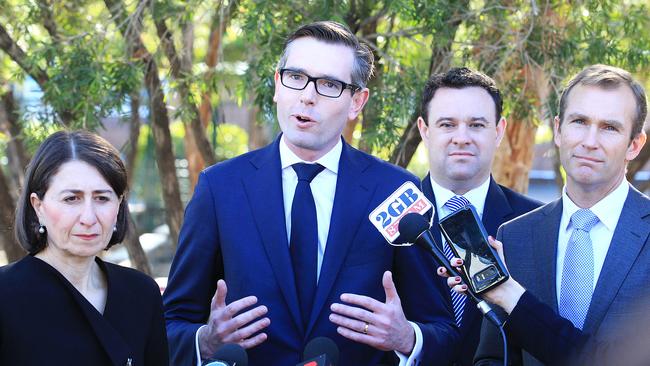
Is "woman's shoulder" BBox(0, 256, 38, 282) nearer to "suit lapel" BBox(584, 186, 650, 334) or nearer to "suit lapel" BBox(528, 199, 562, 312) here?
"suit lapel" BBox(528, 199, 562, 312)

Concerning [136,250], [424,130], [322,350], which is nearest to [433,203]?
[424,130]

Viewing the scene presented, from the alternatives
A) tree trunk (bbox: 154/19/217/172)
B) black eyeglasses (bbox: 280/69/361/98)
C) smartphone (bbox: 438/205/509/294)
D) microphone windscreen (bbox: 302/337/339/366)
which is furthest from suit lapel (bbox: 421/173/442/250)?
tree trunk (bbox: 154/19/217/172)

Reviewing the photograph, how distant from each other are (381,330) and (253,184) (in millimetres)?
784

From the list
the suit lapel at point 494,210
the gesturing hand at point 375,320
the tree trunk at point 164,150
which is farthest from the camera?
the tree trunk at point 164,150

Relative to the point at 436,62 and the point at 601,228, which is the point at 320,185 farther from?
the point at 436,62

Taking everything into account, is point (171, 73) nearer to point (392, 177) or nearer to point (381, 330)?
point (392, 177)

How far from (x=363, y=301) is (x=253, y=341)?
44cm

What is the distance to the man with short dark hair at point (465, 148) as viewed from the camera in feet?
16.0

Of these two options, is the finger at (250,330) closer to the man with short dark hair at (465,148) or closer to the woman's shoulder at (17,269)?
the woman's shoulder at (17,269)

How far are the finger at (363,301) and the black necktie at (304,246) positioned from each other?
24 centimetres

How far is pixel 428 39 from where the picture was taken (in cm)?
711

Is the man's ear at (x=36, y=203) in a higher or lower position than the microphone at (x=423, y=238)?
higher

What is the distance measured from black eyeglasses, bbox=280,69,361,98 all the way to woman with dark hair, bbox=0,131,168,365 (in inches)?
30.2

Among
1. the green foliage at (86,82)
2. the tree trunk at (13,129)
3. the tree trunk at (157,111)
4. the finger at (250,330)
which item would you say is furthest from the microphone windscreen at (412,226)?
the tree trunk at (13,129)
